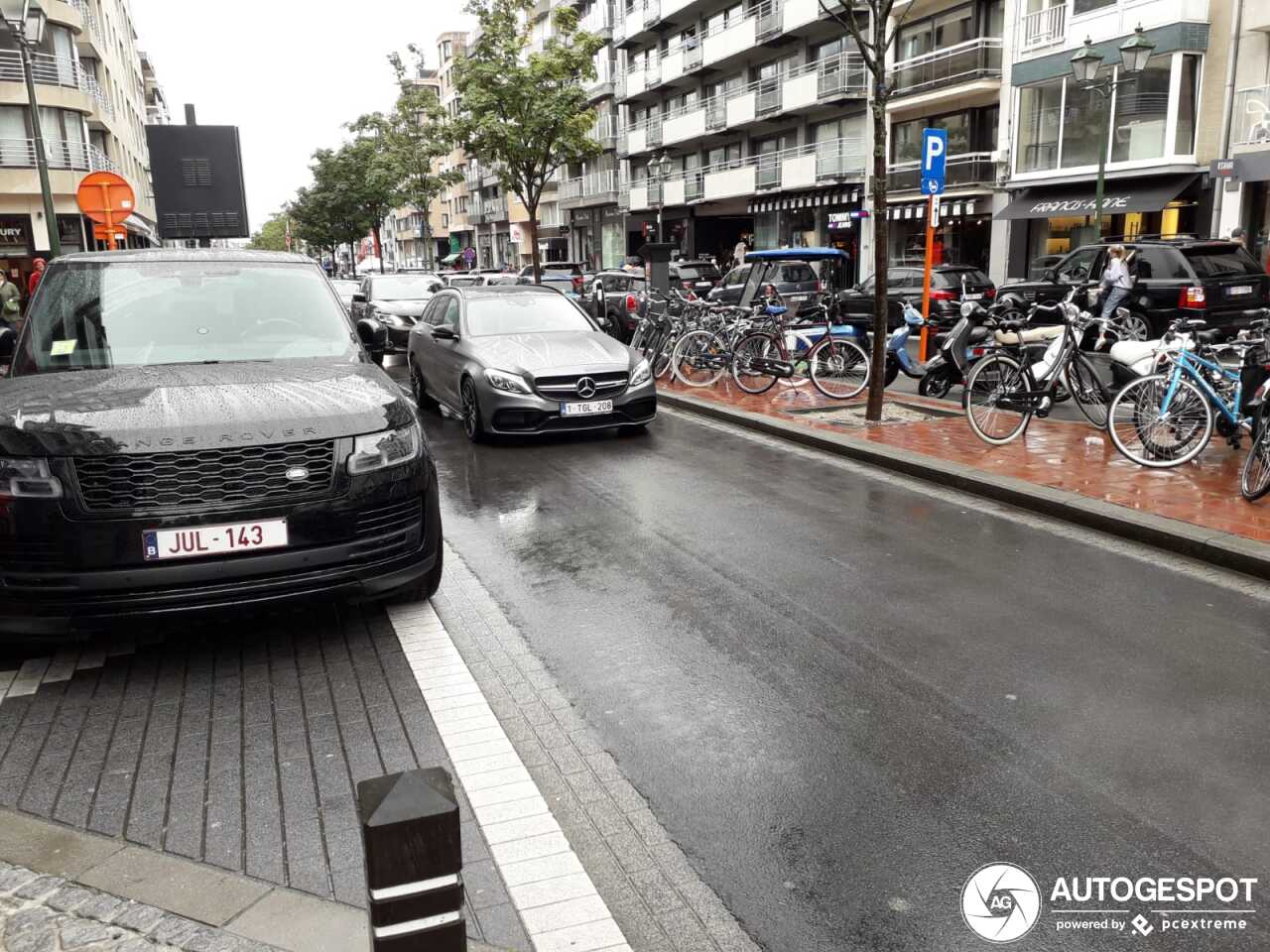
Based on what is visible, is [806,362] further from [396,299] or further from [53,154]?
[53,154]

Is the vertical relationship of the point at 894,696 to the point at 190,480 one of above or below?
below

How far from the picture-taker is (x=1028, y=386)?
30.0 ft

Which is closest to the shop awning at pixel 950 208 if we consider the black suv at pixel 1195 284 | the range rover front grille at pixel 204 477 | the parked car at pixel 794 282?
the parked car at pixel 794 282

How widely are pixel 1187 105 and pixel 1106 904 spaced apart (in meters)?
27.0

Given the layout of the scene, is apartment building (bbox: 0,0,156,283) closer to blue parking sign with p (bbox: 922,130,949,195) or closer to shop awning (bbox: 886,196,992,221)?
shop awning (bbox: 886,196,992,221)

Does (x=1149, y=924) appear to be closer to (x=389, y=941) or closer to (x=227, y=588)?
(x=389, y=941)

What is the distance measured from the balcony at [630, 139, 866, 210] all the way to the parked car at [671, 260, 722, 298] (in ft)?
30.5

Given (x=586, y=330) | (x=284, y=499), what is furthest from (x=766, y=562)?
(x=586, y=330)

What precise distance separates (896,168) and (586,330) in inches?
1040

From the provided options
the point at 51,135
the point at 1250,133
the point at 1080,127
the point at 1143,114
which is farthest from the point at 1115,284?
the point at 51,135

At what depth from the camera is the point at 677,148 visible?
48844 millimetres

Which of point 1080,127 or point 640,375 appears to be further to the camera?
point 1080,127

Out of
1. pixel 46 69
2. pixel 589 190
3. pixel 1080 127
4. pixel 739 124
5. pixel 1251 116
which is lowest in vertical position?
pixel 1251 116

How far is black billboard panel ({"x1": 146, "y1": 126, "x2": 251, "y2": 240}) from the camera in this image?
22.7 metres
